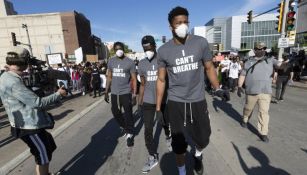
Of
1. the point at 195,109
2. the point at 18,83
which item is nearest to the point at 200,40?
the point at 195,109

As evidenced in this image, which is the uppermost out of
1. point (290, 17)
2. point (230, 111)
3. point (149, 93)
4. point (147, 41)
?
point (290, 17)

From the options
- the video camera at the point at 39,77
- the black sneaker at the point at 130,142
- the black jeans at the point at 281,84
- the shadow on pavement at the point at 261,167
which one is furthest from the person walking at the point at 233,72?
the video camera at the point at 39,77

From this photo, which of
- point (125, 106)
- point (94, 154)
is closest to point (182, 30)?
point (125, 106)

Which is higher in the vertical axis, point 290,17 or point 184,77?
point 290,17

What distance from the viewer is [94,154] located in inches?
169

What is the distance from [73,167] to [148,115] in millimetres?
1548

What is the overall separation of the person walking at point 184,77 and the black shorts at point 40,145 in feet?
5.32

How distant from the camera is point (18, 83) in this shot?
241 cm

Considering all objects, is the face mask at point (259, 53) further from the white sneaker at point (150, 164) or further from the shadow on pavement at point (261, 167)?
the white sneaker at point (150, 164)

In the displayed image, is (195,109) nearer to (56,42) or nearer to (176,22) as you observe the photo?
(176,22)

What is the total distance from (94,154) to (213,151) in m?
2.24

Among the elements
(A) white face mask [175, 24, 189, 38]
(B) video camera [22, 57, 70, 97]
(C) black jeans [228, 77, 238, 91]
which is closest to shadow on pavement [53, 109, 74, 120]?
(B) video camera [22, 57, 70, 97]

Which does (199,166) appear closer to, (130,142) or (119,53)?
(130,142)

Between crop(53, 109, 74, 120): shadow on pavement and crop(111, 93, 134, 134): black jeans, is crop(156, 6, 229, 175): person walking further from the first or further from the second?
crop(53, 109, 74, 120): shadow on pavement
